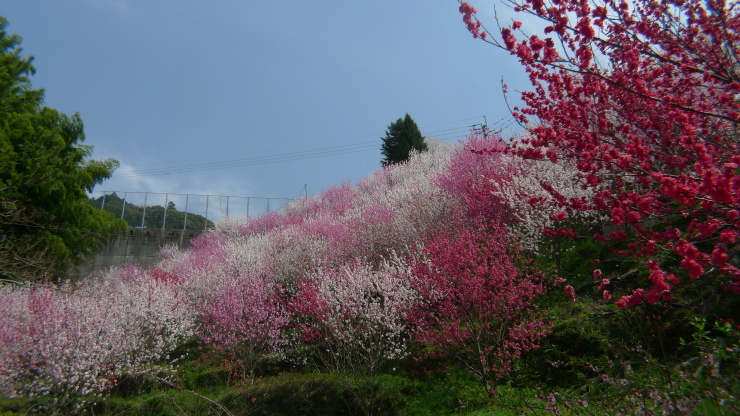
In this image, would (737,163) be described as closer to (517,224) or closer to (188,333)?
(517,224)

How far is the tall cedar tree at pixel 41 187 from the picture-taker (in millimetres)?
9961

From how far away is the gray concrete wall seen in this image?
→ 24953mm

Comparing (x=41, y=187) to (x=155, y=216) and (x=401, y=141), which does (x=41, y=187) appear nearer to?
(x=155, y=216)

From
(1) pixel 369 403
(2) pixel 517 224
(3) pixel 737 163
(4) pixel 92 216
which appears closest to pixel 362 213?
(2) pixel 517 224

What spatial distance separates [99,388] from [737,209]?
13.1 m

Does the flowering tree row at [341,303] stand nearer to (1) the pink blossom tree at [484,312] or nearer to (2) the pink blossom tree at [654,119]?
(1) the pink blossom tree at [484,312]

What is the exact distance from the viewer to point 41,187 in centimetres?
1616

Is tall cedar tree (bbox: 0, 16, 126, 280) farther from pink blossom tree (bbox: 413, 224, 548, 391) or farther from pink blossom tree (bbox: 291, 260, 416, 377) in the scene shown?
pink blossom tree (bbox: 413, 224, 548, 391)

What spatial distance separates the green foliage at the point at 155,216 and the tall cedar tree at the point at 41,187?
12.7 ft

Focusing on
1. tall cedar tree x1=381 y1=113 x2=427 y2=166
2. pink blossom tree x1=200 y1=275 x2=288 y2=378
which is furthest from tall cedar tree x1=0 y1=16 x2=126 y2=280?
tall cedar tree x1=381 y1=113 x2=427 y2=166

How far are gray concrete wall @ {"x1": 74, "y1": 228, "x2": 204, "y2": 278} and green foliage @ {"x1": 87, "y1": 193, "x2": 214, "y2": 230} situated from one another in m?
0.41

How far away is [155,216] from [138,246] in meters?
2.12

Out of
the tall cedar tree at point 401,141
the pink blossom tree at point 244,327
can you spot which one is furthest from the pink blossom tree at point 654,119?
the tall cedar tree at point 401,141

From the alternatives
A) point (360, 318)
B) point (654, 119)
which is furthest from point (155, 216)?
point (654, 119)
